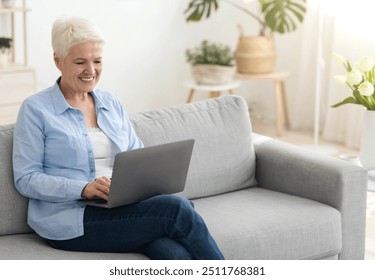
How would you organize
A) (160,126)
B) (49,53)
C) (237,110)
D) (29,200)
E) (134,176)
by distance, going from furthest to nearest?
(49,53)
(237,110)
(160,126)
(29,200)
(134,176)

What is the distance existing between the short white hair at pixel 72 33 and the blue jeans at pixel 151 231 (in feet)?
1.82

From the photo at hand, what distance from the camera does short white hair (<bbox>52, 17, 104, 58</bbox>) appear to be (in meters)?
2.71

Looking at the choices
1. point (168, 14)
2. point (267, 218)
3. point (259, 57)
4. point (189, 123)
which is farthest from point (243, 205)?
point (168, 14)

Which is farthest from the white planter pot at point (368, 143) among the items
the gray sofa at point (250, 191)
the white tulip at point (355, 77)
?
the gray sofa at point (250, 191)

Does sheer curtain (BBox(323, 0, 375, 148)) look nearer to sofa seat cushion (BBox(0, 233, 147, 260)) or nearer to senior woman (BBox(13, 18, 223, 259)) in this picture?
senior woman (BBox(13, 18, 223, 259))

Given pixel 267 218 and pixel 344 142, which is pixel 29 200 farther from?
pixel 344 142

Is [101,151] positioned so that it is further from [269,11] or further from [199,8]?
[199,8]

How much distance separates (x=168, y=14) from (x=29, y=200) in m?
3.39

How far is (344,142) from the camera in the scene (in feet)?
18.9

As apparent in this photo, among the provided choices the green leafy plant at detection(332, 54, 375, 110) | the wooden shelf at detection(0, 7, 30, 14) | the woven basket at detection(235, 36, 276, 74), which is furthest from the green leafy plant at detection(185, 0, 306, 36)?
the green leafy plant at detection(332, 54, 375, 110)

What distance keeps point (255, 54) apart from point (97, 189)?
10.7 feet

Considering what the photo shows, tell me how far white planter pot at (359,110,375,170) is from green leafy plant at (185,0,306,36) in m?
2.05

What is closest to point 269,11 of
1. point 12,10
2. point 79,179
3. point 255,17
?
point 255,17
